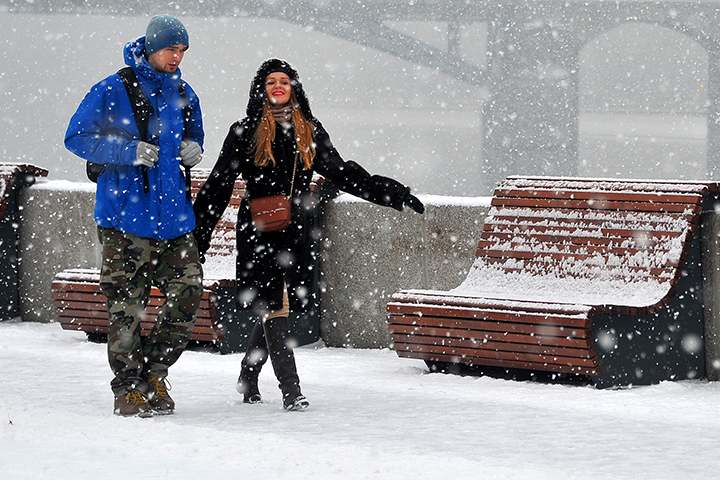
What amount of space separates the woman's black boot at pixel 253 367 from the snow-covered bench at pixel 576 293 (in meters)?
0.89

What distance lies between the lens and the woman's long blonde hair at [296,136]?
475 centimetres

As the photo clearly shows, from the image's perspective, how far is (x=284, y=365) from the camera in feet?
15.3

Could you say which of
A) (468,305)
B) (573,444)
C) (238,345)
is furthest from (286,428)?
(238,345)

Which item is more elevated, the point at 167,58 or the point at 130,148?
the point at 167,58

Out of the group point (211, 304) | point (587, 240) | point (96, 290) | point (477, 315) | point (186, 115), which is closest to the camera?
point (186, 115)

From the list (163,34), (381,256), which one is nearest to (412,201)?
(163,34)

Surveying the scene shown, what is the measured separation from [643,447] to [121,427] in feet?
5.79

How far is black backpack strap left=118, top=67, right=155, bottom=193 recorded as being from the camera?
4492 mm

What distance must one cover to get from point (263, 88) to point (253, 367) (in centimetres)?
109

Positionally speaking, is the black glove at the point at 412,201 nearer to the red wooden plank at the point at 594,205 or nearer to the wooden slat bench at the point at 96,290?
the red wooden plank at the point at 594,205

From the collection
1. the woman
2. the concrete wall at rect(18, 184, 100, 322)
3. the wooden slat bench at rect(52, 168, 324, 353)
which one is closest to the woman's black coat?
the woman

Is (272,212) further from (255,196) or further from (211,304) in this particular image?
(211,304)

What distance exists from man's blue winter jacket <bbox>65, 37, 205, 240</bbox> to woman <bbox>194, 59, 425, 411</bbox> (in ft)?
0.78

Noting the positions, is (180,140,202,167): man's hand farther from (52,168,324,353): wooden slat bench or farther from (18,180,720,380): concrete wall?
(18,180,720,380): concrete wall
